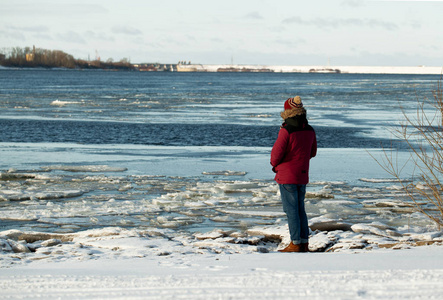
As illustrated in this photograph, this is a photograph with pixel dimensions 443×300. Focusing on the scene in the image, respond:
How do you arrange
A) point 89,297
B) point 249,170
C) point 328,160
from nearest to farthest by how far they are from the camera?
1. point 89,297
2. point 249,170
3. point 328,160

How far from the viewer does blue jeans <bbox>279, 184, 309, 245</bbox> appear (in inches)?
229

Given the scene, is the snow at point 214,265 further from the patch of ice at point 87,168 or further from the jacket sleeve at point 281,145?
the patch of ice at point 87,168

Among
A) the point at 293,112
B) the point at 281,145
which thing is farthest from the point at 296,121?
the point at 281,145

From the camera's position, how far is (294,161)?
18.8 ft

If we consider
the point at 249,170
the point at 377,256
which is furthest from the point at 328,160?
the point at 377,256

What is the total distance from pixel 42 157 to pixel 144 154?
2406 mm

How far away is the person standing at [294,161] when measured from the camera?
561 cm

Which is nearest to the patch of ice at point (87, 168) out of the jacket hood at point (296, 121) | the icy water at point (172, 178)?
the icy water at point (172, 178)

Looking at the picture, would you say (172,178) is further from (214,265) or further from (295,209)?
(214,265)

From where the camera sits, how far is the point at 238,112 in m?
28.2

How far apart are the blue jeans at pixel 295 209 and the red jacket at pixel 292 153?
92 mm

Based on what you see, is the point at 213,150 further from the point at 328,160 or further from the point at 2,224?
the point at 2,224

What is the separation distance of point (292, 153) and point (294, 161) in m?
0.09

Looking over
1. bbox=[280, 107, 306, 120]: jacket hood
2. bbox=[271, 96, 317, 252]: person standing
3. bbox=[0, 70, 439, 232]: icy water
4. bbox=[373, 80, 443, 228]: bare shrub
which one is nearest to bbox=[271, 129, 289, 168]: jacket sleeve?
bbox=[271, 96, 317, 252]: person standing
